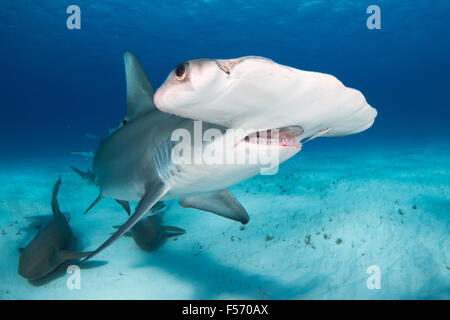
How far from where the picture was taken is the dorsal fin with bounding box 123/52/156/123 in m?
3.32

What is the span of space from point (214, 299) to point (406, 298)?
2.30 meters

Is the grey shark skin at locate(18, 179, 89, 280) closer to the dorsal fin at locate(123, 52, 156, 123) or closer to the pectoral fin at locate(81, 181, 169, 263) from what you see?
the pectoral fin at locate(81, 181, 169, 263)

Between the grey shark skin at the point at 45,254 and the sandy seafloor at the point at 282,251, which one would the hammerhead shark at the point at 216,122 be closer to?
the sandy seafloor at the point at 282,251

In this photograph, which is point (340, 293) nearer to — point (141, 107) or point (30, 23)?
point (141, 107)

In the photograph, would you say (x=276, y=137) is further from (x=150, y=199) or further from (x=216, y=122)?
(x=150, y=199)

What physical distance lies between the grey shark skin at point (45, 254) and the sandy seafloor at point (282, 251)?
0.25m

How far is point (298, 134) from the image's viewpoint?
174cm

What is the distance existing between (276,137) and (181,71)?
3.01 ft

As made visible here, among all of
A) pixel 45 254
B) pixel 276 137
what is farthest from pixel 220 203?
pixel 45 254

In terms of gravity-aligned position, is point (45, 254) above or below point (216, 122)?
below

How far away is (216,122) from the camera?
57.2 inches

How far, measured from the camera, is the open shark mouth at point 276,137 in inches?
68.3

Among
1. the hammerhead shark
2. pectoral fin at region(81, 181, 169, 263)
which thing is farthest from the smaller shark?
pectoral fin at region(81, 181, 169, 263)

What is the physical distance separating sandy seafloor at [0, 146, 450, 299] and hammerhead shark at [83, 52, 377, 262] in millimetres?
1284
